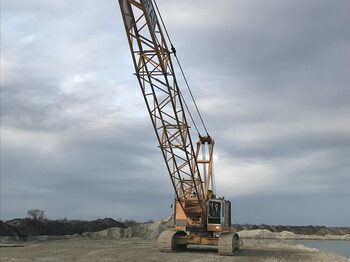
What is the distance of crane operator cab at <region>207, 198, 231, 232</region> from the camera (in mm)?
30328

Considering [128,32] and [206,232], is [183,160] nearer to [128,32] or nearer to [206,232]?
[206,232]

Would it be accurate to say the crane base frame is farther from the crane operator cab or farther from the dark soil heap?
the dark soil heap

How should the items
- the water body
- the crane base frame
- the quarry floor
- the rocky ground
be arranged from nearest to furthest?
the quarry floor
the rocky ground
the crane base frame
the water body

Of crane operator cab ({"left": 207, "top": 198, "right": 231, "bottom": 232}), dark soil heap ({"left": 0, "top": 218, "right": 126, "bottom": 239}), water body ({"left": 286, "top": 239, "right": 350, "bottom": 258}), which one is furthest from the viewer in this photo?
dark soil heap ({"left": 0, "top": 218, "right": 126, "bottom": 239})

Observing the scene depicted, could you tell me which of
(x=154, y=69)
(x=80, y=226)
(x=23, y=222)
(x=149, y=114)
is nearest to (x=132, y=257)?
(x=149, y=114)

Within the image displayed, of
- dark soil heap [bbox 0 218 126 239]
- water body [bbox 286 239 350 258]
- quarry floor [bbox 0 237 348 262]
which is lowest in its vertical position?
quarry floor [bbox 0 237 348 262]

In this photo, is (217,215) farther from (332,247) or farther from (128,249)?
(332,247)

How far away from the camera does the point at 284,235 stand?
3942 inches

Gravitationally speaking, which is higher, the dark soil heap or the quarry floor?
the dark soil heap

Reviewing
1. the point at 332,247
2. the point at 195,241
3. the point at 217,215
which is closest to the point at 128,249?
the point at 195,241

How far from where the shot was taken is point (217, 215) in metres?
30.6

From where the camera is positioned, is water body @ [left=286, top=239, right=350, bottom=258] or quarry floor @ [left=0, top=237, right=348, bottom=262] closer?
quarry floor @ [left=0, top=237, right=348, bottom=262]

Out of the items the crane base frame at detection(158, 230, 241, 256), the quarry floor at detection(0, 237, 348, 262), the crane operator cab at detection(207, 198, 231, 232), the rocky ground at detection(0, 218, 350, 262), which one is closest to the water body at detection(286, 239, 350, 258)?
the rocky ground at detection(0, 218, 350, 262)

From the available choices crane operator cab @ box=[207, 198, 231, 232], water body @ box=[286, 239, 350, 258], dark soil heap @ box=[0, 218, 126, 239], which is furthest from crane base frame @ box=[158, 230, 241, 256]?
dark soil heap @ box=[0, 218, 126, 239]
